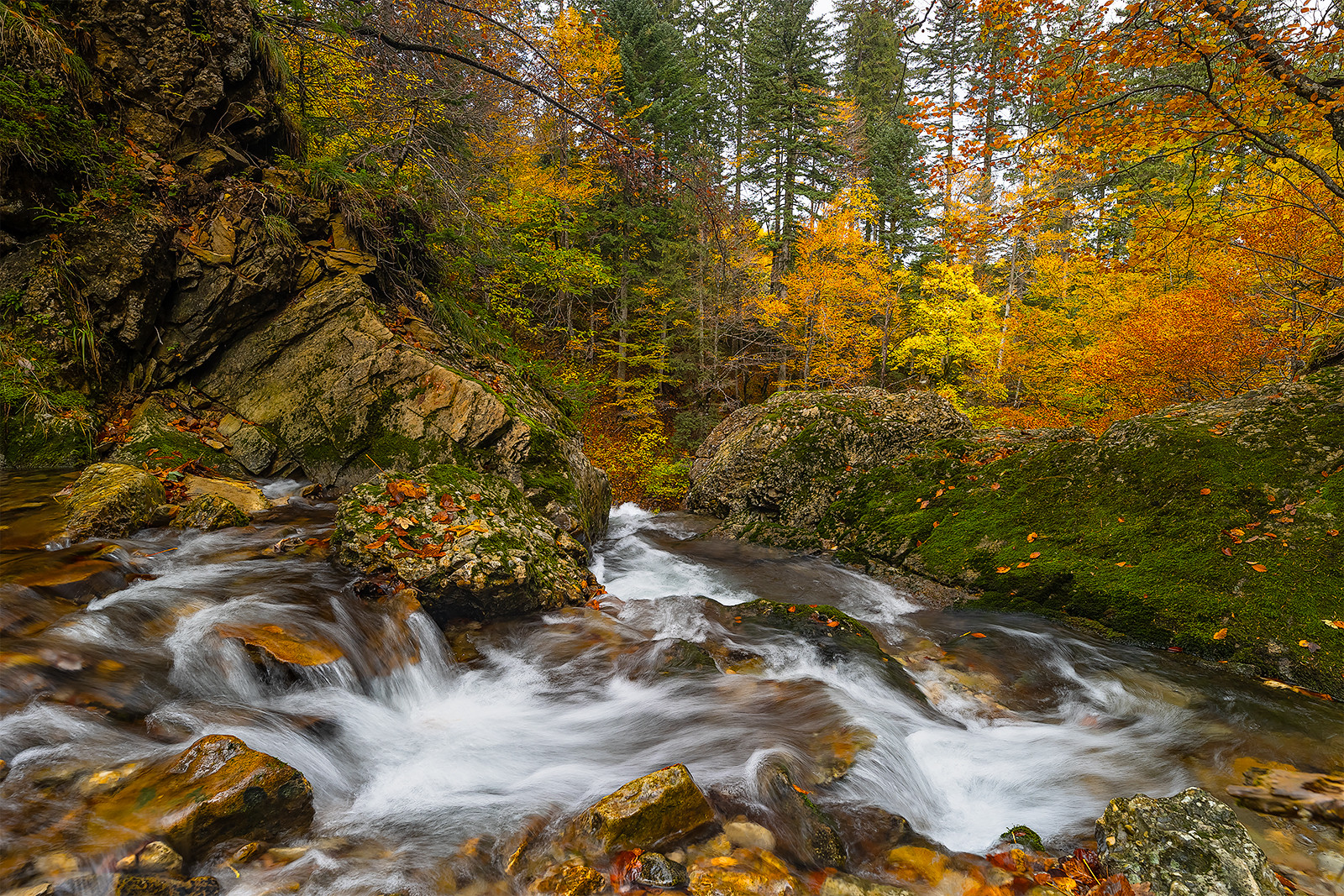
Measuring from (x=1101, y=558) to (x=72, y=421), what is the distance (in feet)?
33.1

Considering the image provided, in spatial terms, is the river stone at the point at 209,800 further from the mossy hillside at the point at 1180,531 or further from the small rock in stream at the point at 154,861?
the mossy hillside at the point at 1180,531

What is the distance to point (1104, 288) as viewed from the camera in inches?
551

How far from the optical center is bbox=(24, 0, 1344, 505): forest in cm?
586

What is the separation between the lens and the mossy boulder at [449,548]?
15.3 feet

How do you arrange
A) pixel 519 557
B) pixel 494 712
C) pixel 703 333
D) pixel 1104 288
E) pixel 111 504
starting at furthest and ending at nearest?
pixel 703 333
pixel 1104 288
pixel 519 557
pixel 111 504
pixel 494 712

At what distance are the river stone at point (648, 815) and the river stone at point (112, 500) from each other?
441 cm

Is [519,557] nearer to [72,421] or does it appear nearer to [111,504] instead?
[111,504]

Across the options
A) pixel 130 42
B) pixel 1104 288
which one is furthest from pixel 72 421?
pixel 1104 288

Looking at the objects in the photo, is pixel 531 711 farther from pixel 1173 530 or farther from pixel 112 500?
pixel 1173 530

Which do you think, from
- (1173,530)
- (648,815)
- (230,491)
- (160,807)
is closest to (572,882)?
(648,815)

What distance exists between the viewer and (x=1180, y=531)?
17.2ft

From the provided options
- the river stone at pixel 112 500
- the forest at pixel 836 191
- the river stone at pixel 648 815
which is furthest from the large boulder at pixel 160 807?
the forest at pixel 836 191

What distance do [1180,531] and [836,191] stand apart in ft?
63.4

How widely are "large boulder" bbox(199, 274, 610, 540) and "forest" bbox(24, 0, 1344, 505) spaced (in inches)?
71.9
